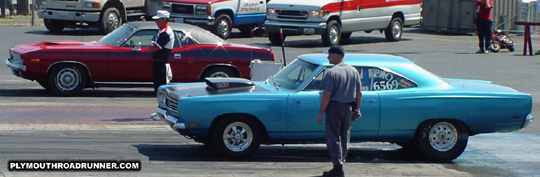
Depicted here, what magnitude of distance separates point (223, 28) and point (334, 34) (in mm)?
3512

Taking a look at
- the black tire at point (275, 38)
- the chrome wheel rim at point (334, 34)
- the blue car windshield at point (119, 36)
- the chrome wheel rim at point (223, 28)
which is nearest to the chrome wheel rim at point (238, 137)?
the blue car windshield at point (119, 36)

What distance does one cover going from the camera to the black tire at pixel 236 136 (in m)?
9.09

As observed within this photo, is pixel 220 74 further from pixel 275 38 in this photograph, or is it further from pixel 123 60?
pixel 275 38

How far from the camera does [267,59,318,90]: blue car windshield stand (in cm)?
944

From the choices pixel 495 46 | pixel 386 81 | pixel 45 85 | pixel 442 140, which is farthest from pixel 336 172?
pixel 495 46

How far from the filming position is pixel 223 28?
25.8 meters

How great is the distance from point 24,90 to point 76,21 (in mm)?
11088

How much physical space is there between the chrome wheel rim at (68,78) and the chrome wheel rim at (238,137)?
5.79 meters

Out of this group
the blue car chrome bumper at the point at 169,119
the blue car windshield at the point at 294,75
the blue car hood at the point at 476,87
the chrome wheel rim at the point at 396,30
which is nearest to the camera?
the blue car chrome bumper at the point at 169,119

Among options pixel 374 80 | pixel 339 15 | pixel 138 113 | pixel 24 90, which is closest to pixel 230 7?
pixel 339 15

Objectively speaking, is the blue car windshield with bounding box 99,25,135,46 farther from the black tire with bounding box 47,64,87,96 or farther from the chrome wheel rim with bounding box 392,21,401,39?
the chrome wheel rim with bounding box 392,21,401,39

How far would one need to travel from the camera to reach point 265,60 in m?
14.5

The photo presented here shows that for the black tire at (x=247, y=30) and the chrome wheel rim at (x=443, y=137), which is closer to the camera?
the chrome wheel rim at (x=443, y=137)

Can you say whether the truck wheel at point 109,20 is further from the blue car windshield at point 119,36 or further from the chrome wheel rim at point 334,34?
the blue car windshield at point 119,36
